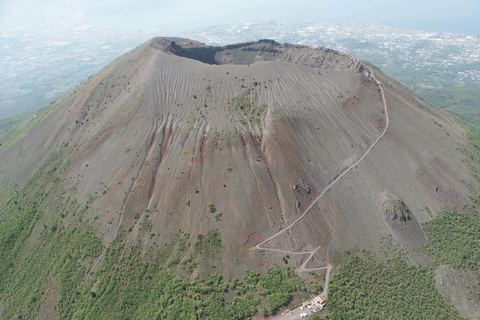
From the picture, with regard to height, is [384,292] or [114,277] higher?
[114,277]

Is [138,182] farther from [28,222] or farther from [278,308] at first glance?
[278,308]

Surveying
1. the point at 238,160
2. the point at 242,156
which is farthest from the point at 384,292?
the point at 242,156

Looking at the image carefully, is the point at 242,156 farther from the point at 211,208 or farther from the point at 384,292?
the point at 384,292

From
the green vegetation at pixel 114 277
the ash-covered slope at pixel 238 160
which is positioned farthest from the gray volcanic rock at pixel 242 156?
the green vegetation at pixel 114 277

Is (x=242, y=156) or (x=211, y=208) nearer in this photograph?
(x=211, y=208)

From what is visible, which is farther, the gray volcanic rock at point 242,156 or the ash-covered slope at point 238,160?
the gray volcanic rock at point 242,156

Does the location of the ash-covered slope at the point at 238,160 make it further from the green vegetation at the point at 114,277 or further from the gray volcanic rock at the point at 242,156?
the green vegetation at the point at 114,277

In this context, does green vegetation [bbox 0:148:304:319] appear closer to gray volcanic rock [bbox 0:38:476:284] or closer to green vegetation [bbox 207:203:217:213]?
gray volcanic rock [bbox 0:38:476:284]
